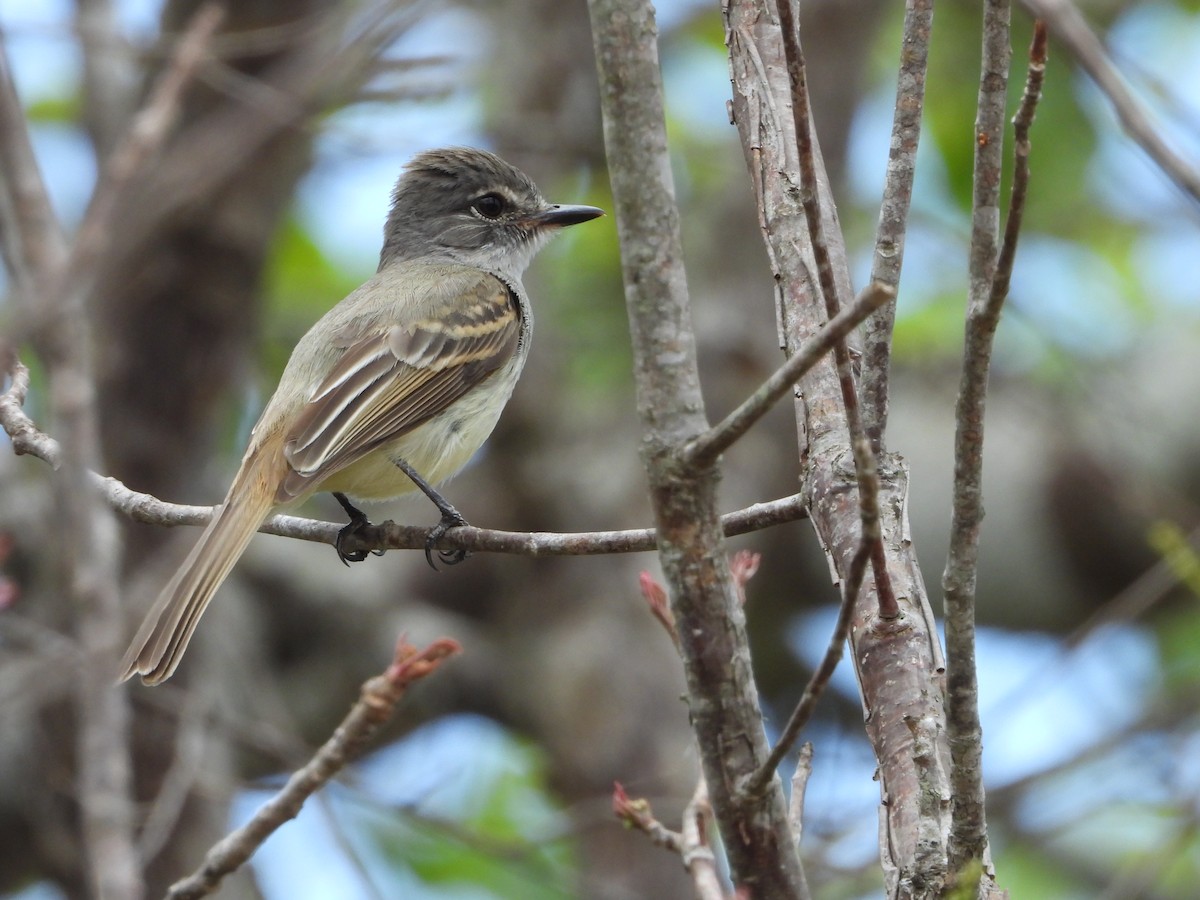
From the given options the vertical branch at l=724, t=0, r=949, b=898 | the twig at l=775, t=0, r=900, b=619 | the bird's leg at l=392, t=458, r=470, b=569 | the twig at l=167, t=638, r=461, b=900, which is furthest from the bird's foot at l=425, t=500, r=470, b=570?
the twig at l=775, t=0, r=900, b=619

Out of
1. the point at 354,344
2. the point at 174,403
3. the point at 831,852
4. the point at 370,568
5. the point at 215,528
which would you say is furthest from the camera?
the point at 370,568

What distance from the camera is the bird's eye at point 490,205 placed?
6.46 meters

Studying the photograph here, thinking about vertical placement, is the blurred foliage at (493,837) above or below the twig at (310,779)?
above

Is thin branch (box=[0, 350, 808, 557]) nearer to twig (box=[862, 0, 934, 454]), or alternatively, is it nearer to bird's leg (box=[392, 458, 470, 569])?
bird's leg (box=[392, 458, 470, 569])

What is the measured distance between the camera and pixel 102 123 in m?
7.09

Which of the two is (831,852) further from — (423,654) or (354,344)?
(423,654)

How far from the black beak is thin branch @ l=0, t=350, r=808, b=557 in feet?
6.66

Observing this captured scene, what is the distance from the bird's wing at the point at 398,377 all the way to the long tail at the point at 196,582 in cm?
12

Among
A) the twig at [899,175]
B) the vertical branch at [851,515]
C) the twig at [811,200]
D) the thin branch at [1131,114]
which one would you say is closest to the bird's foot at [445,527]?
the vertical branch at [851,515]

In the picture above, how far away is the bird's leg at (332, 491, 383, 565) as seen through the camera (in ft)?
14.6

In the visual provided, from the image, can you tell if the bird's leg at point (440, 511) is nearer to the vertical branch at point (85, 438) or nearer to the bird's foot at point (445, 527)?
the bird's foot at point (445, 527)

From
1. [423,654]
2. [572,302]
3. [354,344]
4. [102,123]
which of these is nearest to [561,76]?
[572,302]

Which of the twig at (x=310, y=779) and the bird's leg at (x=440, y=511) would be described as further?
the bird's leg at (x=440, y=511)

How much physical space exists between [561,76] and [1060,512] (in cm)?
369
